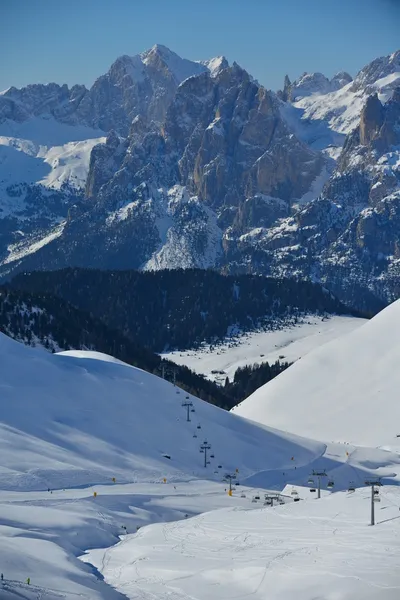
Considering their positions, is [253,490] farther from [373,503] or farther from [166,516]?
[373,503]

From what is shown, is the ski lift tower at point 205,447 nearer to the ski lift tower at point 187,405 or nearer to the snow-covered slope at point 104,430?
the snow-covered slope at point 104,430

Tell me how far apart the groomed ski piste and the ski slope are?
0.18 m

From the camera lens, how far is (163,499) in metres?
125

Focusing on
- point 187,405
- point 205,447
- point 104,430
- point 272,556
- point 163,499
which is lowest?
point 272,556

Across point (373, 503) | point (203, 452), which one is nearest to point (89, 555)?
point (373, 503)

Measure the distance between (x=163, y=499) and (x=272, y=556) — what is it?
150 feet

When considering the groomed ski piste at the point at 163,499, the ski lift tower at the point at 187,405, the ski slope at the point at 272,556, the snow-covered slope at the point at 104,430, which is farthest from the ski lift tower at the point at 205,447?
the ski slope at the point at 272,556

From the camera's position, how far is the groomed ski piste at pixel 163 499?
7506 centimetres

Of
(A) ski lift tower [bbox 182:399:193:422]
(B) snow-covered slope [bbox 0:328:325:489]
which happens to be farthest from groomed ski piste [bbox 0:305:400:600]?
(A) ski lift tower [bbox 182:399:193:422]

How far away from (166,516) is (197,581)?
42247mm

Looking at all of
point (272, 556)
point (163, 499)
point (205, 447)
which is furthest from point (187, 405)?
point (272, 556)

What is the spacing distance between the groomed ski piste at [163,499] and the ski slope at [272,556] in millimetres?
177

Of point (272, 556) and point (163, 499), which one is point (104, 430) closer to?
point (163, 499)

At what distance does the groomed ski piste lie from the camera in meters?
75.1
